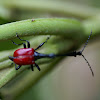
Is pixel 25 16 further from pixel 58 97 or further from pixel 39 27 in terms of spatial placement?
pixel 58 97

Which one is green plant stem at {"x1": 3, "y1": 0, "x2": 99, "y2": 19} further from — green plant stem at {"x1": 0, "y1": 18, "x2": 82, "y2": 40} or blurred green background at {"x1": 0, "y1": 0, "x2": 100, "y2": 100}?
green plant stem at {"x1": 0, "y1": 18, "x2": 82, "y2": 40}

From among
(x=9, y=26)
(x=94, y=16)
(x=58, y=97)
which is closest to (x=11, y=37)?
(x=9, y=26)

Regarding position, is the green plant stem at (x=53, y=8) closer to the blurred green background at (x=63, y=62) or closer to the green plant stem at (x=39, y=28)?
the blurred green background at (x=63, y=62)

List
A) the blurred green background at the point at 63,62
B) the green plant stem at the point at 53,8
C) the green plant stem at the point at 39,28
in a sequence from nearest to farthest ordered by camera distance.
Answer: the green plant stem at the point at 39,28
the blurred green background at the point at 63,62
the green plant stem at the point at 53,8

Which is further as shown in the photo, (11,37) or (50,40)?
(50,40)

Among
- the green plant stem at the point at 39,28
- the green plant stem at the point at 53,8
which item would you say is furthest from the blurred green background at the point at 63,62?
the green plant stem at the point at 39,28

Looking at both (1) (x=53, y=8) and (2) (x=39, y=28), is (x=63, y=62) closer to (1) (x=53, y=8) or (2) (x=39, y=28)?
(1) (x=53, y=8)

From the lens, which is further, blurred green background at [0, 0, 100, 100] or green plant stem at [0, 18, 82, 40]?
blurred green background at [0, 0, 100, 100]

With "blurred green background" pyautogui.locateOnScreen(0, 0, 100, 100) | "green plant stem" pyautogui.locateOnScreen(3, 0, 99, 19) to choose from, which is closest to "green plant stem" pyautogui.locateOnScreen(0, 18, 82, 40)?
"blurred green background" pyautogui.locateOnScreen(0, 0, 100, 100)
